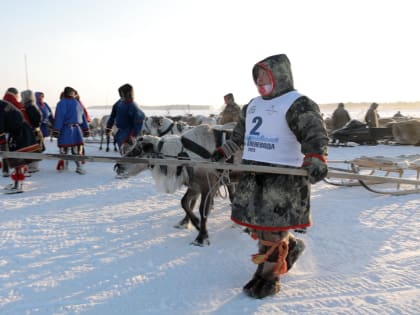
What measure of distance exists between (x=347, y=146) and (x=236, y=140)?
42.0ft

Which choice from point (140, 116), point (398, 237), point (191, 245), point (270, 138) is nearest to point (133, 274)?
point (191, 245)

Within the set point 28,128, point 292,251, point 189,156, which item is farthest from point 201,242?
point 28,128

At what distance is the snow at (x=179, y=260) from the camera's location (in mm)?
2914

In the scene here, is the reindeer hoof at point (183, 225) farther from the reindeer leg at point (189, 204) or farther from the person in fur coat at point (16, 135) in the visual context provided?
the person in fur coat at point (16, 135)

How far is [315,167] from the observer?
2637 mm

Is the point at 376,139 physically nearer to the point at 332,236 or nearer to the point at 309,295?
the point at 332,236

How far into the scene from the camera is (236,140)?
11.4 feet

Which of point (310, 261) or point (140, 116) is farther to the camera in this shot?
point (140, 116)

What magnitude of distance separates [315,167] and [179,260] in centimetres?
181

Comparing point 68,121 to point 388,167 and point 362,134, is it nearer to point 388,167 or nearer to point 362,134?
point 388,167

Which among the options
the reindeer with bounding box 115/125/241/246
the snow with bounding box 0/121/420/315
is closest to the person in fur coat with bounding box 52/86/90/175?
the snow with bounding box 0/121/420/315

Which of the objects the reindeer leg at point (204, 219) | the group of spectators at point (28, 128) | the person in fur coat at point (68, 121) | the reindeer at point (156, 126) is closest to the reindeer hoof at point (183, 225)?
the reindeer leg at point (204, 219)

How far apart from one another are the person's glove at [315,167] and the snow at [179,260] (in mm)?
1009

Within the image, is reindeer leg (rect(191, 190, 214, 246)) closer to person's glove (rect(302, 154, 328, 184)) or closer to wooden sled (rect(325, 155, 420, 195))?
person's glove (rect(302, 154, 328, 184))
